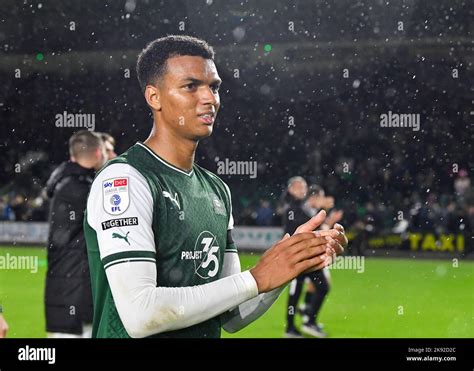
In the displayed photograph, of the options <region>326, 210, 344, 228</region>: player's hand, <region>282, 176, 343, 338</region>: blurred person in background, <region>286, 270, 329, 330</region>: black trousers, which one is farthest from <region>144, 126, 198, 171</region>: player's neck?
<region>286, 270, 329, 330</region>: black trousers

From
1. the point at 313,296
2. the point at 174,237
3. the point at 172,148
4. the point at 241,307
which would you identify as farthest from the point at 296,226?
the point at 174,237

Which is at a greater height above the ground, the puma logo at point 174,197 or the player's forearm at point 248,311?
the puma logo at point 174,197

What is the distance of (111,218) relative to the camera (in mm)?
1673

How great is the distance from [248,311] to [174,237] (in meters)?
0.34

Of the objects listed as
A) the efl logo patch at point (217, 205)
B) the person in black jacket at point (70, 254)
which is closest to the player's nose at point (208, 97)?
the efl logo patch at point (217, 205)

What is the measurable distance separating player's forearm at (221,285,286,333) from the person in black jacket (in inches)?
62.9

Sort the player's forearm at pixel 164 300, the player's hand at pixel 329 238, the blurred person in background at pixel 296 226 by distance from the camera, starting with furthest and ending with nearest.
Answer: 1. the blurred person in background at pixel 296 226
2. the player's hand at pixel 329 238
3. the player's forearm at pixel 164 300

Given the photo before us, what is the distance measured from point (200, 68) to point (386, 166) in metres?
10.3

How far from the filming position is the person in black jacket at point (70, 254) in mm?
3395

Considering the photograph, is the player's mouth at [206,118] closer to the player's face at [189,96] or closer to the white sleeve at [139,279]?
the player's face at [189,96]

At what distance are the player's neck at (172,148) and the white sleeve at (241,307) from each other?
0.29 meters

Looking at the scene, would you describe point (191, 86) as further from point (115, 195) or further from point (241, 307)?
point (241, 307)

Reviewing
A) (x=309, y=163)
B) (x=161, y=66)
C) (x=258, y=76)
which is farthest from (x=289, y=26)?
(x=161, y=66)

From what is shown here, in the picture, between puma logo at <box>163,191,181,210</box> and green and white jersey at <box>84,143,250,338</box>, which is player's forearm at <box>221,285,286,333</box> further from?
puma logo at <box>163,191,181,210</box>
